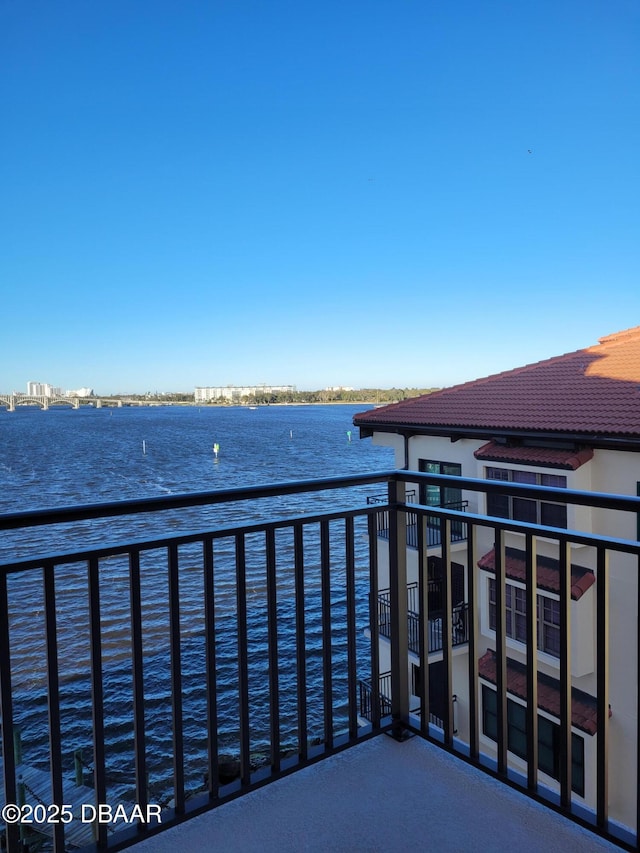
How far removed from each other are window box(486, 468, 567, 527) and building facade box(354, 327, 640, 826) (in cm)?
2

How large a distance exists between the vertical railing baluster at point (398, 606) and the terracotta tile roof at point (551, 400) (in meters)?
7.07

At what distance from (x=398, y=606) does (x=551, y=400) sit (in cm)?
913

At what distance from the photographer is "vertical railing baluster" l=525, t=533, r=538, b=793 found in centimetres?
147

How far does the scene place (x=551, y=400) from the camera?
10062 mm

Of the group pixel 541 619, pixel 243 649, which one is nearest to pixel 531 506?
pixel 541 619

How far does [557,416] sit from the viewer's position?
922 cm

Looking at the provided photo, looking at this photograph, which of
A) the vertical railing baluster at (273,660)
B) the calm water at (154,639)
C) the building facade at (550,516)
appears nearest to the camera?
the vertical railing baluster at (273,660)

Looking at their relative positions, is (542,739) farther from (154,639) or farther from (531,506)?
(154,639)

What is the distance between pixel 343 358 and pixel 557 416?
164 ft

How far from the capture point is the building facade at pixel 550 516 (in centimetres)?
738

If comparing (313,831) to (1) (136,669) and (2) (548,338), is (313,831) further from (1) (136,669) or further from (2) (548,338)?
(2) (548,338)

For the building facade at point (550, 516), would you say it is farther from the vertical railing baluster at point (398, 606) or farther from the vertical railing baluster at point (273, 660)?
the vertical railing baluster at point (273, 660)

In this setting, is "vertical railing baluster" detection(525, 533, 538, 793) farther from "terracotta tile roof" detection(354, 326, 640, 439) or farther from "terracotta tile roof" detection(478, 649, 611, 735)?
"terracotta tile roof" detection(354, 326, 640, 439)

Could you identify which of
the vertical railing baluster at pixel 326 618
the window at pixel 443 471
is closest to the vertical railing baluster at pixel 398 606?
the vertical railing baluster at pixel 326 618
